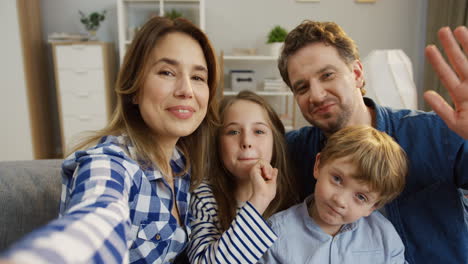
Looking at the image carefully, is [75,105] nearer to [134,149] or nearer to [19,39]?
[19,39]

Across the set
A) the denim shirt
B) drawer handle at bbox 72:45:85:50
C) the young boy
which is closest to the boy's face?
the young boy

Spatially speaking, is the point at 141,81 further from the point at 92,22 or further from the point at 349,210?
the point at 92,22

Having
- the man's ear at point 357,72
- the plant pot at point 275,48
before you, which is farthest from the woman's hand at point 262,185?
the plant pot at point 275,48

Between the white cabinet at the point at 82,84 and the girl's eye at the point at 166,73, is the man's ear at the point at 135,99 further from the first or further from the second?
the white cabinet at the point at 82,84

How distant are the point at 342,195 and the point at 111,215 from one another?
672 mm

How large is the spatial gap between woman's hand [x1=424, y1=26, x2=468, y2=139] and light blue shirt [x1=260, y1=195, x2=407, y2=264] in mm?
393

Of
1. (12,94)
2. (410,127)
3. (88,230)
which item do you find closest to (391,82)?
(410,127)

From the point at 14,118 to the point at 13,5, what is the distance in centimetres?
121

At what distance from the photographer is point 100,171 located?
661 millimetres

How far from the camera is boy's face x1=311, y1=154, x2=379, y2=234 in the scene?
916 mm

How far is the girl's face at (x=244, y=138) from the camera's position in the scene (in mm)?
1107

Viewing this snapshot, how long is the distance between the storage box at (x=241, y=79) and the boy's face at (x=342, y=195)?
2955 millimetres

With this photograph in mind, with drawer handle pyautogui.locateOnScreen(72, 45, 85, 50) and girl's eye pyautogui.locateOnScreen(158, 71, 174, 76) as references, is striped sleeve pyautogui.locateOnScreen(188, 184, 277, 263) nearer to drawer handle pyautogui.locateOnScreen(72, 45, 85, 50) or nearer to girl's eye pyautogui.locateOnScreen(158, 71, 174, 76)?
girl's eye pyautogui.locateOnScreen(158, 71, 174, 76)

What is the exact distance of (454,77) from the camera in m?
0.80
